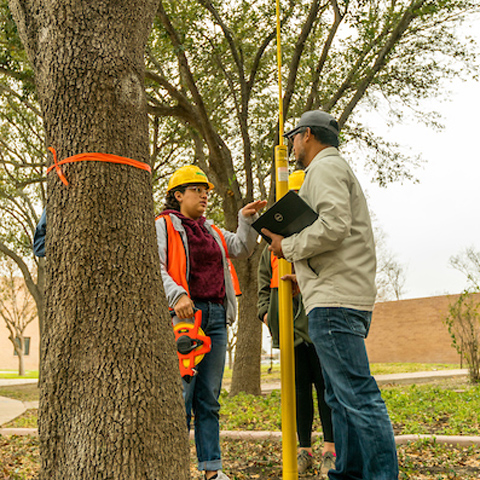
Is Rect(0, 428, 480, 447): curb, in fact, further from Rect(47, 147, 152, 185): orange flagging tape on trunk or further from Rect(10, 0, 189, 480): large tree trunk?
Rect(47, 147, 152, 185): orange flagging tape on trunk

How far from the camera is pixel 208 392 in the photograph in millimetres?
3508

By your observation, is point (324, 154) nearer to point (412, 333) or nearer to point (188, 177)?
point (188, 177)

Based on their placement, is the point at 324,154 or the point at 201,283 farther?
the point at 201,283

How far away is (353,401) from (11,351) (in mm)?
53313

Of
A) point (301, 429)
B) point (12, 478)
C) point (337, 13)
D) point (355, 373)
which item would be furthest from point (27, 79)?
point (355, 373)

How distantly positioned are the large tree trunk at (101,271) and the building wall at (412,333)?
26.7m

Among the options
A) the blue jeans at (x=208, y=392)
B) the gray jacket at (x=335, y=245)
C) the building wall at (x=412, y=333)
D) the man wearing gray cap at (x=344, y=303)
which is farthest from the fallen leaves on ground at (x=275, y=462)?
the building wall at (x=412, y=333)

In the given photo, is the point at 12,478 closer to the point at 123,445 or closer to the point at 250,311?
the point at 123,445

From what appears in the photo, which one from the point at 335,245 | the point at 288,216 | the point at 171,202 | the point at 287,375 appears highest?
the point at 171,202

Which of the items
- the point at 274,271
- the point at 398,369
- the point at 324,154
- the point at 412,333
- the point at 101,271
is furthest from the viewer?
the point at 412,333

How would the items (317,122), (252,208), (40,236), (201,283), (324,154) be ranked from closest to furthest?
(324,154), (317,122), (40,236), (201,283), (252,208)

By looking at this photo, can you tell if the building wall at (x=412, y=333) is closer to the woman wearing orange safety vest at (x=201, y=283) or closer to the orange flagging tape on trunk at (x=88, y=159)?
the woman wearing orange safety vest at (x=201, y=283)

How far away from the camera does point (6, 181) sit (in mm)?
16062

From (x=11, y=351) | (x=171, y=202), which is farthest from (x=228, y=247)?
(x=11, y=351)
